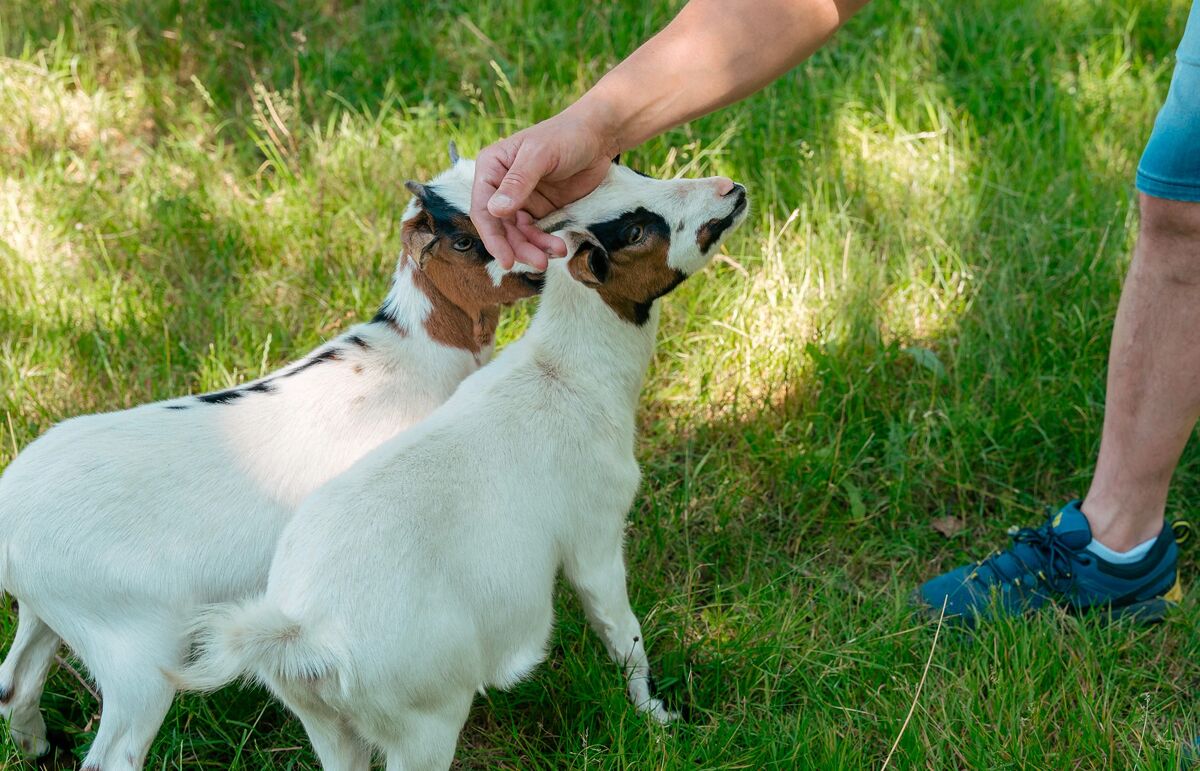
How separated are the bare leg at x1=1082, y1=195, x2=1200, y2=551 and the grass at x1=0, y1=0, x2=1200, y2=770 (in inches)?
13.2

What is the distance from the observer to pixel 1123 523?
320 centimetres

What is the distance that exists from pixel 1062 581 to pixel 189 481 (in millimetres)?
2255

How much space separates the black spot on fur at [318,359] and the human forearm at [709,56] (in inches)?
34.3

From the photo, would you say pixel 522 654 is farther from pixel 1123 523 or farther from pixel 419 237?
pixel 1123 523

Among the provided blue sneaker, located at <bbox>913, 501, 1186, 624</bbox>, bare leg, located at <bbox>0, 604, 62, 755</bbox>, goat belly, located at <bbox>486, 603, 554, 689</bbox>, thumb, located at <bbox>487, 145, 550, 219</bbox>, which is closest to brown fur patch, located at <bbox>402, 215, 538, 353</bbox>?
thumb, located at <bbox>487, 145, 550, 219</bbox>

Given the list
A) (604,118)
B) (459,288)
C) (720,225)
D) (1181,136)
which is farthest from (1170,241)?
(459,288)

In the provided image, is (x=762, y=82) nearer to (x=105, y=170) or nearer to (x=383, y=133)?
(x=383, y=133)

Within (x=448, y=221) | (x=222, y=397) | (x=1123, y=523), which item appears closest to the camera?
(x=222, y=397)

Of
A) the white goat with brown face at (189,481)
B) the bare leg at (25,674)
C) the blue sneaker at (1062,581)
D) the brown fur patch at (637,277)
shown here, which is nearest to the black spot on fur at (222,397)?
the white goat with brown face at (189,481)

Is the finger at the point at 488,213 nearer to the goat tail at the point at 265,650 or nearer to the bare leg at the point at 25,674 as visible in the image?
the goat tail at the point at 265,650

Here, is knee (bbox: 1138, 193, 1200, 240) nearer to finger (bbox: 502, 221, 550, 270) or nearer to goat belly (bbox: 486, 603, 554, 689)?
finger (bbox: 502, 221, 550, 270)

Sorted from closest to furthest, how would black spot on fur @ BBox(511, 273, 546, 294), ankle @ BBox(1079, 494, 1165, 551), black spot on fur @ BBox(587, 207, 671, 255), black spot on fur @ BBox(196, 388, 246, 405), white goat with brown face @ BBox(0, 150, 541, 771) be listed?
white goat with brown face @ BBox(0, 150, 541, 771)
black spot on fur @ BBox(587, 207, 671, 255)
black spot on fur @ BBox(196, 388, 246, 405)
black spot on fur @ BBox(511, 273, 546, 294)
ankle @ BBox(1079, 494, 1165, 551)

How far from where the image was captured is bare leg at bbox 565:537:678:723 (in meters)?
2.77

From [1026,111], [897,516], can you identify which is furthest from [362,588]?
[1026,111]
